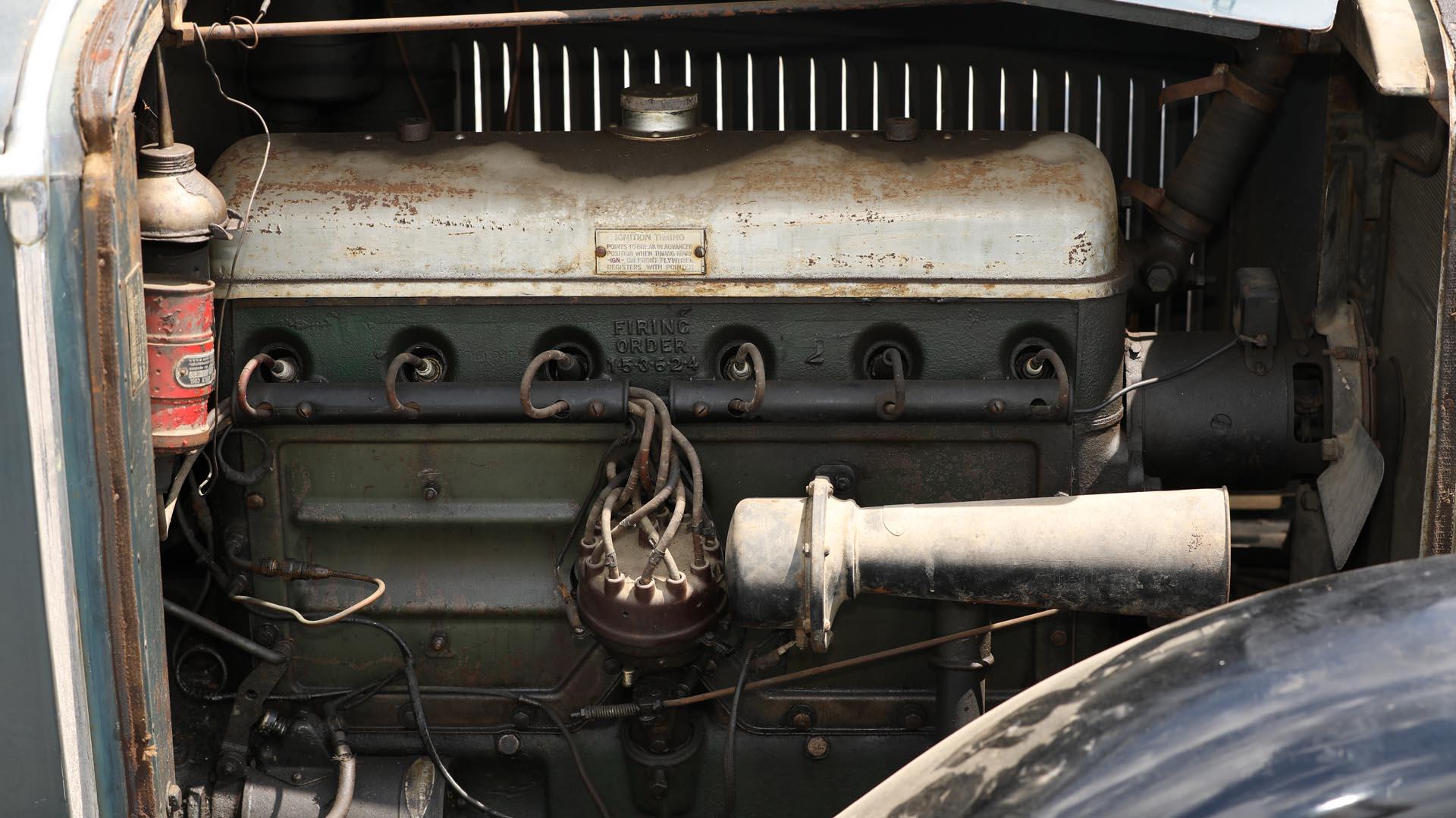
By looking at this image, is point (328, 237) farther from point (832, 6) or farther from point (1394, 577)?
point (1394, 577)

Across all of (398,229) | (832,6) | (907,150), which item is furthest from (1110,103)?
(398,229)

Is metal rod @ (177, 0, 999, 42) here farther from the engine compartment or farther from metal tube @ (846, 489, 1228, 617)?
metal tube @ (846, 489, 1228, 617)

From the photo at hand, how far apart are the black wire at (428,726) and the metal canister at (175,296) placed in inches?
19.8

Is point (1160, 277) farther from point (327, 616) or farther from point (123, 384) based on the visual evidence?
point (123, 384)

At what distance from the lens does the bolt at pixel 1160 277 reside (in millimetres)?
2516

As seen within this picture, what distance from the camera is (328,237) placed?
2248mm

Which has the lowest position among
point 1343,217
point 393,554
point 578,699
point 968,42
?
point 578,699

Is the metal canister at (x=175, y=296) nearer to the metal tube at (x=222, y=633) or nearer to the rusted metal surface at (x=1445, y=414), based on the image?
the metal tube at (x=222, y=633)

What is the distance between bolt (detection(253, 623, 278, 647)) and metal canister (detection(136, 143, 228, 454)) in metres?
0.49

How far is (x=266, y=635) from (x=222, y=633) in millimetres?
105

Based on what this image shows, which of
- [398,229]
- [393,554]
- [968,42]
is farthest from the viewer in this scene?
[968,42]

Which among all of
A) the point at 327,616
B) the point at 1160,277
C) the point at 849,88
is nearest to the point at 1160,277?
the point at 1160,277

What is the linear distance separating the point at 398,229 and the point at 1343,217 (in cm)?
152

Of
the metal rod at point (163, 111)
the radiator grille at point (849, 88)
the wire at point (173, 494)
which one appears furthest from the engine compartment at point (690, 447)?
the radiator grille at point (849, 88)
